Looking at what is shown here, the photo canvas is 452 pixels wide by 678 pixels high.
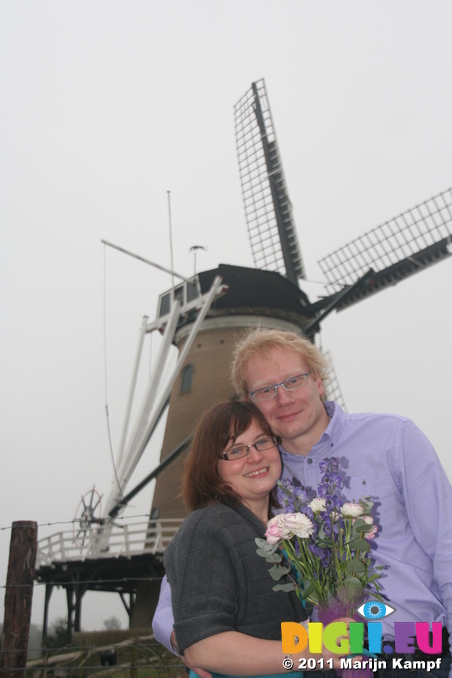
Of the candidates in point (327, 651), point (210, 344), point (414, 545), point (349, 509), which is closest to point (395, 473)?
point (414, 545)

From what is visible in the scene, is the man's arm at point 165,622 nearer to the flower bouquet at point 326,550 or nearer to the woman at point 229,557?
the woman at point 229,557

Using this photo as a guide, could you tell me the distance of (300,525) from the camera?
1.88 m

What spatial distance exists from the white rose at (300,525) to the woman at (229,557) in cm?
27

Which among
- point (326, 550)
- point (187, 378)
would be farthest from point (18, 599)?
point (187, 378)

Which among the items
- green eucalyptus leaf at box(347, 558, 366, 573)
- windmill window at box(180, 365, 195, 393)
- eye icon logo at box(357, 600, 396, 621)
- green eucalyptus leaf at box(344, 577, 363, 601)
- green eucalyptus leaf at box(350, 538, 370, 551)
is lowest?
eye icon logo at box(357, 600, 396, 621)

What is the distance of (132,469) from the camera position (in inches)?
512

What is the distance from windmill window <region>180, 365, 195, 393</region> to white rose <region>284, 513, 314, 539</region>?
12.0 m

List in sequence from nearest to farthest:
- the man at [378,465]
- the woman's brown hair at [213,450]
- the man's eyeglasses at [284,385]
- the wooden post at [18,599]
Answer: the man at [378,465] < the woman's brown hair at [213,450] < the man's eyeglasses at [284,385] < the wooden post at [18,599]

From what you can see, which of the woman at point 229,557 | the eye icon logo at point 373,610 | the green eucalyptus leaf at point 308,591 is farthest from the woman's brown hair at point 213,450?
the eye icon logo at point 373,610

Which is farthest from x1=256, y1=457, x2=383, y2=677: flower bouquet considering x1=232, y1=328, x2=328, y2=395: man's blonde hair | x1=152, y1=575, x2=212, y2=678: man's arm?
x1=232, y1=328, x2=328, y2=395: man's blonde hair

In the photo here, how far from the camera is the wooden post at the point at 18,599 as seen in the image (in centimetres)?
491

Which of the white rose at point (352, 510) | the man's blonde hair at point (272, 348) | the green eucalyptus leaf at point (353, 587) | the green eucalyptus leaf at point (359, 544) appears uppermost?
the man's blonde hair at point (272, 348)

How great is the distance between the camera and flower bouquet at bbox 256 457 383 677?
187cm

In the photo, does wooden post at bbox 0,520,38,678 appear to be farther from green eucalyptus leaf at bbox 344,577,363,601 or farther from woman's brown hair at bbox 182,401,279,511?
green eucalyptus leaf at bbox 344,577,363,601
